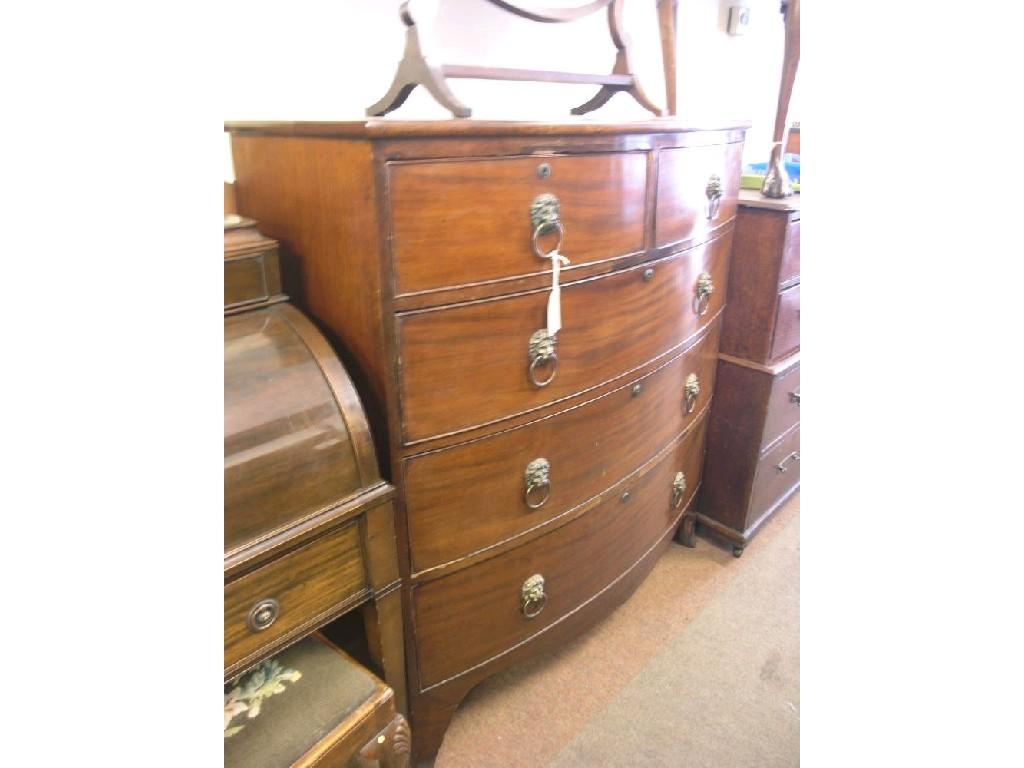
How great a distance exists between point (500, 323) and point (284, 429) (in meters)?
0.34

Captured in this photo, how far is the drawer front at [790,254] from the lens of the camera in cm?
151

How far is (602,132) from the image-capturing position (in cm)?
A: 97

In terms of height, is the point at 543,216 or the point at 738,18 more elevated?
the point at 738,18

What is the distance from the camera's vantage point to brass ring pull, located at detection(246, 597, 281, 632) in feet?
2.66

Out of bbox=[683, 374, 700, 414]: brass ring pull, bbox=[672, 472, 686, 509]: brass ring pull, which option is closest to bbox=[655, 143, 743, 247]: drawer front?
bbox=[683, 374, 700, 414]: brass ring pull

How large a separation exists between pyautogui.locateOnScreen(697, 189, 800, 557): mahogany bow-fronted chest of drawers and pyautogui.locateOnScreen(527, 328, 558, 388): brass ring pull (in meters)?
0.78

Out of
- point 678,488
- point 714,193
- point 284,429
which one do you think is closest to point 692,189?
point 714,193

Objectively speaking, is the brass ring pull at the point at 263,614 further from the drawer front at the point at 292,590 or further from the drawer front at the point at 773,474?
the drawer front at the point at 773,474

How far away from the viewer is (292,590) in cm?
85

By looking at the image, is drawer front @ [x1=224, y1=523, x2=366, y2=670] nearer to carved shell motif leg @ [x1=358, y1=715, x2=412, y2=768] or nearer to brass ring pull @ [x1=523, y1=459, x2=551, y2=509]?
carved shell motif leg @ [x1=358, y1=715, x2=412, y2=768]

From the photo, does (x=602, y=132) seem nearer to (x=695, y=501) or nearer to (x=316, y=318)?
(x=316, y=318)

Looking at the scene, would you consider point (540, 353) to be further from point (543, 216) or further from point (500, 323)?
point (543, 216)
